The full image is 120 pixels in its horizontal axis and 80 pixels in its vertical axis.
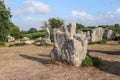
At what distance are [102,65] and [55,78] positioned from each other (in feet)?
13.9

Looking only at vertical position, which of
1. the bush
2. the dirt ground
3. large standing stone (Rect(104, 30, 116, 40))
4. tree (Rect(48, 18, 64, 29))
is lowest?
the dirt ground

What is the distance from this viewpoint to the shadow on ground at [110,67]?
643 inches

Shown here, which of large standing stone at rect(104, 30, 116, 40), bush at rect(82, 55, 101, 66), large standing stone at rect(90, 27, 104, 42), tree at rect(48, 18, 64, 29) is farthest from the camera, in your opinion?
tree at rect(48, 18, 64, 29)

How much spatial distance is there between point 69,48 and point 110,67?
2770 millimetres

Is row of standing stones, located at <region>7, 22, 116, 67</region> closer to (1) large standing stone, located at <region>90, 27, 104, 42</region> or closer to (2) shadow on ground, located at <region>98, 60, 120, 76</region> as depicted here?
(2) shadow on ground, located at <region>98, 60, 120, 76</region>

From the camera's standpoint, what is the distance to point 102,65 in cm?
1823

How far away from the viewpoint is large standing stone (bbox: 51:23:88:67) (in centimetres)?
1806

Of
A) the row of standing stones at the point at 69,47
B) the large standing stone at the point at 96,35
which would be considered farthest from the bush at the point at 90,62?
the large standing stone at the point at 96,35

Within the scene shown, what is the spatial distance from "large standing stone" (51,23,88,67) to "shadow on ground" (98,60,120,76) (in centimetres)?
135

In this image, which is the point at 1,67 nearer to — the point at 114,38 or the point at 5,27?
the point at 5,27

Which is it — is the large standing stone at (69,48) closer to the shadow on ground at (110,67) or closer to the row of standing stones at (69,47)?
the row of standing stones at (69,47)

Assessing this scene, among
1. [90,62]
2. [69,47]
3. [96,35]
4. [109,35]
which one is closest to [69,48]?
[69,47]

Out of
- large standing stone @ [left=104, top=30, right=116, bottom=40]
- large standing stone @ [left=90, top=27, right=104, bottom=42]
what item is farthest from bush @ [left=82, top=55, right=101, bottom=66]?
large standing stone @ [left=104, top=30, right=116, bottom=40]

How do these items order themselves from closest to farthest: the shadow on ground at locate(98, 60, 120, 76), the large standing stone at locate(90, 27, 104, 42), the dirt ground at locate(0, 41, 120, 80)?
1. the dirt ground at locate(0, 41, 120, 80)
2. the shadow on ground at locate(98, 60, 120, 76)
3. the large standing stone at locate(90, 27, 104, 42)
